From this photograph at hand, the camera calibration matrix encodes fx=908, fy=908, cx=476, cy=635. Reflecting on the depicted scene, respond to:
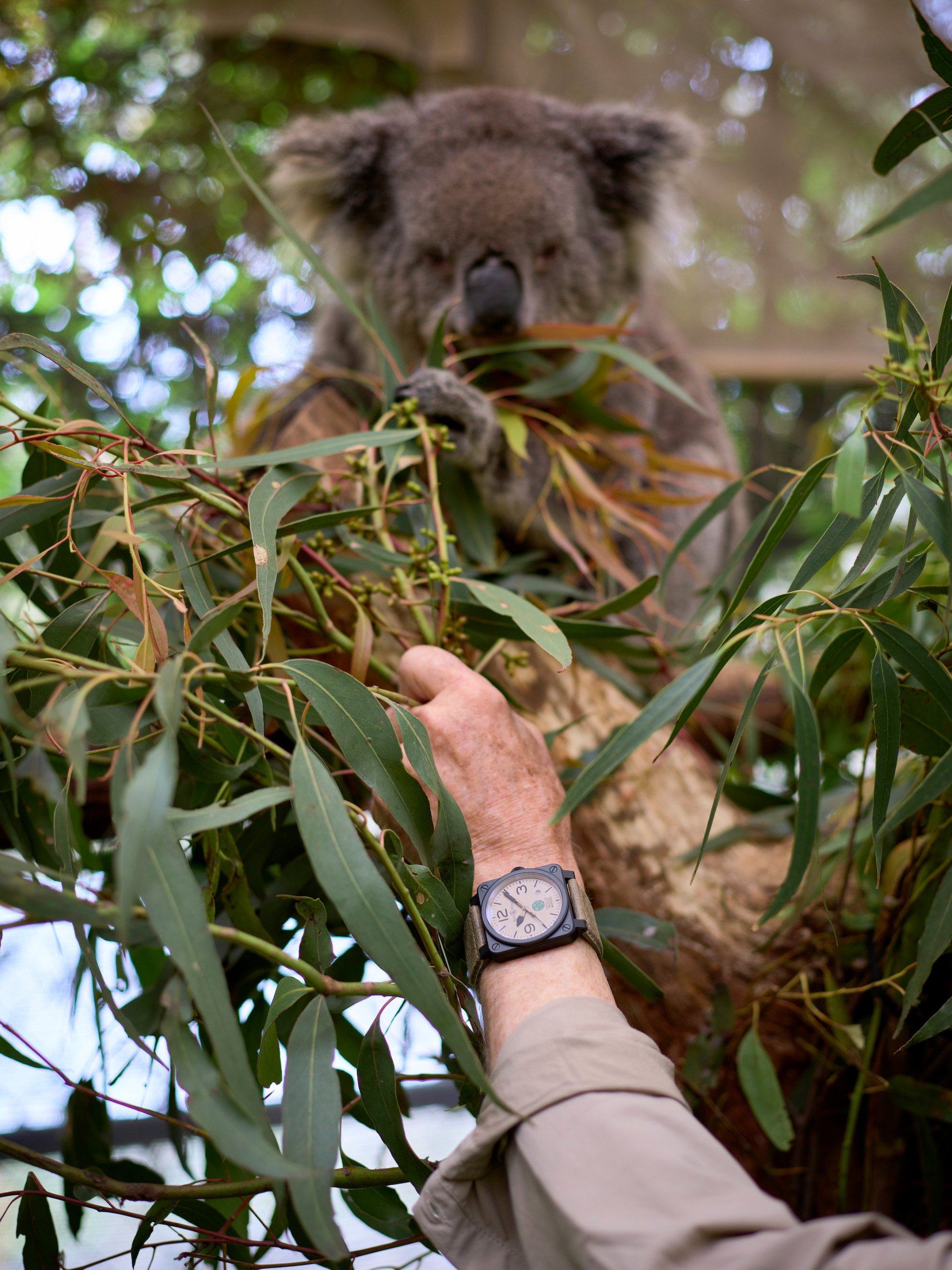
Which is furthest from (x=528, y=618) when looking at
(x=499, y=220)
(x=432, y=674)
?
(x=499, y=220)

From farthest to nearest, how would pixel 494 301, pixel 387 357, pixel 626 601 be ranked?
pixel 494 301 < pixel 387 357 < pixel 626 601

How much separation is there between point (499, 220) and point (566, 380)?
62 cm

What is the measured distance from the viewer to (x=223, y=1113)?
638mm

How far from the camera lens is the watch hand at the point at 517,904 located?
90 cm

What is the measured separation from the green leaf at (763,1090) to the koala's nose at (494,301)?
54.9 inches

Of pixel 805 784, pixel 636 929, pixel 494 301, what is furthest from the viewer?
pixel 494 301

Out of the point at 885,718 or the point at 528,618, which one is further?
the point at 528,618

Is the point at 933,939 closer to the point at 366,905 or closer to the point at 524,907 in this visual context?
the point at 524,907

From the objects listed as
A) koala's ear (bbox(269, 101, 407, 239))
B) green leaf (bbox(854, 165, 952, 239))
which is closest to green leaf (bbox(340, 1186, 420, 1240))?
green leaf (bbox(854, 165, 952, 239))

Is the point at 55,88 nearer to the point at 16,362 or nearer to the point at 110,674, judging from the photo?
the point at 16,362

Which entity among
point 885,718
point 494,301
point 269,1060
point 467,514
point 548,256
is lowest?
point 269,1060

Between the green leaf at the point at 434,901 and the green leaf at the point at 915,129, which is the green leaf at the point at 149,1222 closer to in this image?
the green leaf at the point at 434,901

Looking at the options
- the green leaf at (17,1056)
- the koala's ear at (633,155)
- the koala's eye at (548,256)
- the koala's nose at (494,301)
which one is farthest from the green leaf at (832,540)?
the koala's ear at (633,155)

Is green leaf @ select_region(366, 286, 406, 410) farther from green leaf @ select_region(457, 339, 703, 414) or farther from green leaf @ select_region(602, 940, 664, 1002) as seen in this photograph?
green leaf @ select_region(602, 940, 664, 1002)
